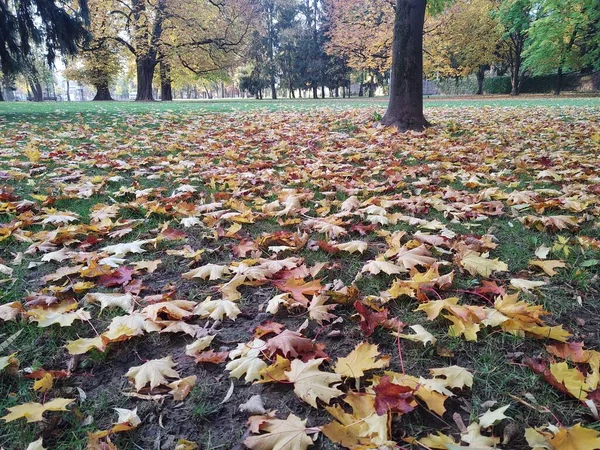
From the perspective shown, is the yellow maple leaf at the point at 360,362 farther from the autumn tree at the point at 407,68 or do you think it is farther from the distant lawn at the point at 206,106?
the distant lawn at the point at 206,106

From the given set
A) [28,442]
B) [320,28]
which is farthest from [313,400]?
[320,28]

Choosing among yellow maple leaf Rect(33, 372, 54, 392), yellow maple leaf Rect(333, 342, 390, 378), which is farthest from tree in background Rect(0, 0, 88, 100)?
yellow maple leaf Rect(333, 342, 390, 378)

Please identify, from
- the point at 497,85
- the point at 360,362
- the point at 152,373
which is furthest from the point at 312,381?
the point at 497,85

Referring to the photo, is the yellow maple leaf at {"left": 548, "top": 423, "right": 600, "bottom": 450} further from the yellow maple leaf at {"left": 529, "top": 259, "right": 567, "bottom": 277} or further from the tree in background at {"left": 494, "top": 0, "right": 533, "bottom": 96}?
the tree in background at {"left": 494, "top": 0, "right": 533, "bottom": 96}

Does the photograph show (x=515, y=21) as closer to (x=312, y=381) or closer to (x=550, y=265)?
(x=550, y=265)

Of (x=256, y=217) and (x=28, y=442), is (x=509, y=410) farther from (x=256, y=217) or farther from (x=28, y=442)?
(x=256, y=217)

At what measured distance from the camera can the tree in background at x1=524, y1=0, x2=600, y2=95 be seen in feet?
70.5

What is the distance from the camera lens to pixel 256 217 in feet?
9.21

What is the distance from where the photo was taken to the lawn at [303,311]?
3.86ft

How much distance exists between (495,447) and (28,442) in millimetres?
1306

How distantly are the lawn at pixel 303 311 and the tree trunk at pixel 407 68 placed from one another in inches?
148

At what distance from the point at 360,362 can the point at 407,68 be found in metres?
6.73

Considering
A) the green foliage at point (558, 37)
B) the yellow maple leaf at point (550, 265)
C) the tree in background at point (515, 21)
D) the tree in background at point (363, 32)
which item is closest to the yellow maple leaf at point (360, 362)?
the yellow maple leaf at point (550, 265)

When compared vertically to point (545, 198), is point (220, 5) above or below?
above
